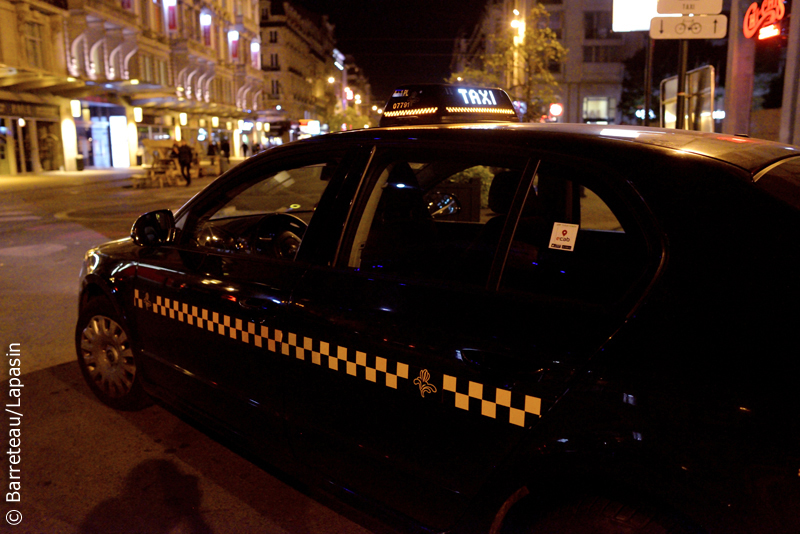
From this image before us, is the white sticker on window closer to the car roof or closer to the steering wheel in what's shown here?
the car roof

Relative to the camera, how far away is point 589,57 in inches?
2469

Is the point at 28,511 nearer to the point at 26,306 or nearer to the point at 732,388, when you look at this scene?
the point at 732,388

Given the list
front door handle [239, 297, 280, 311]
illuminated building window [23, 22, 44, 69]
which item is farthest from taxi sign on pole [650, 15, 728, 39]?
illuminated building window [23, 22, 44, 69]

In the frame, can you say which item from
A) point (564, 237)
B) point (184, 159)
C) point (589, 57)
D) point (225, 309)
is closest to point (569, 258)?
point (564, 237)

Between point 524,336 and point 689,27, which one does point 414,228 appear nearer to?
point 524,336

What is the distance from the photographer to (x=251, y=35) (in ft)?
228

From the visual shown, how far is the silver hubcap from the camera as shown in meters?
3.76

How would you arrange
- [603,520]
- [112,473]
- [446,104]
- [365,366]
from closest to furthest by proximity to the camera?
[603,520]
[365,366]
[112,473]
[446,104]

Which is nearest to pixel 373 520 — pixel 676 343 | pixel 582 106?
pixel 676 343

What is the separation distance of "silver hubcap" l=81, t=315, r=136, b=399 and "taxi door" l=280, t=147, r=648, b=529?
1.64m

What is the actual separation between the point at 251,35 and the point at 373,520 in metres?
73.5

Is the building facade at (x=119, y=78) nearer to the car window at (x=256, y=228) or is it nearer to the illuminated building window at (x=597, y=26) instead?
the car window at (x=256, y=228)

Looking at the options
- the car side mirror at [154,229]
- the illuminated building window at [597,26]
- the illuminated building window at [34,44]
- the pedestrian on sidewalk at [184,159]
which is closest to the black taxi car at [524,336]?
the car side mirror at [154,229]

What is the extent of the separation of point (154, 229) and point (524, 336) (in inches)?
85.7
